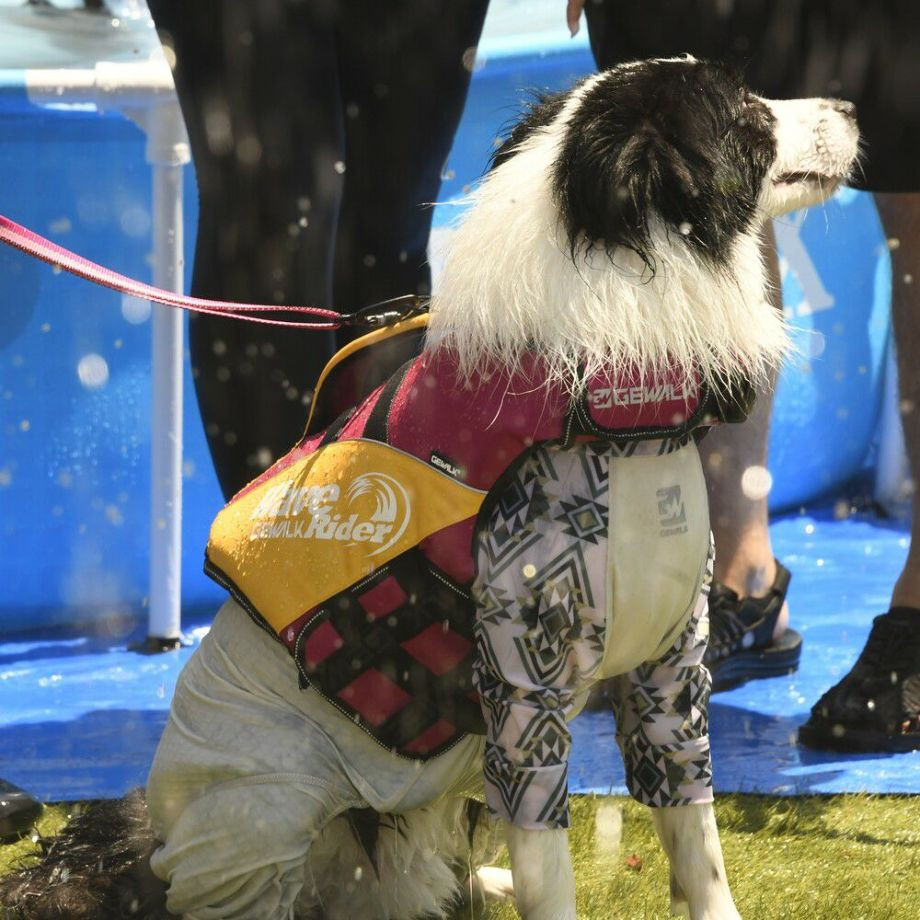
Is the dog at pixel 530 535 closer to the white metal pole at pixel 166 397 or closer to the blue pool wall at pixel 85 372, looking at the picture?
the white metal pole at pixel 166 397

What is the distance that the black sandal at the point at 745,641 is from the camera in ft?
10.2

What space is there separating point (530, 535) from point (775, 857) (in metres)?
0.93

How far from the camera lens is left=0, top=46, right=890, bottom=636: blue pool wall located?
324cm

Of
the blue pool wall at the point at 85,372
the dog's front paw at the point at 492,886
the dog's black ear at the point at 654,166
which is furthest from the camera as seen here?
the blue pool wall at the point at 85,372

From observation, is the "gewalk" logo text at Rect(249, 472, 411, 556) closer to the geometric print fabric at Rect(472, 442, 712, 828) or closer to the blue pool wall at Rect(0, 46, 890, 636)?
the geometric print fabric at Rect(472, 442, 712, 828)

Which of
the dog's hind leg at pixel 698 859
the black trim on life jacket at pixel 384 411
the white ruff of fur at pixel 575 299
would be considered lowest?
the dog's hind leg at pixel 698 859

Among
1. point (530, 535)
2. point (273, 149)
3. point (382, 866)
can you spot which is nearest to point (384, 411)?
point (530, 535)

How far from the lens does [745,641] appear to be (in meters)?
3.13

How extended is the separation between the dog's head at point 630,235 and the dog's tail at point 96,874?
818 mm

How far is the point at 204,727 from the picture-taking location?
1787mm

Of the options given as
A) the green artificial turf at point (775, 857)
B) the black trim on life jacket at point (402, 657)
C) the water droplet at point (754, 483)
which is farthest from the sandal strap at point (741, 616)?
the black trim on life jacket at point (402, 657)

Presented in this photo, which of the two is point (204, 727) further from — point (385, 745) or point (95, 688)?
point (95, 688)

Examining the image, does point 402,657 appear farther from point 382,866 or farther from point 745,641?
point 745,641

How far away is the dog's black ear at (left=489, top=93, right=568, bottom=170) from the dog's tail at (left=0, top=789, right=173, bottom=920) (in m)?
1.02
